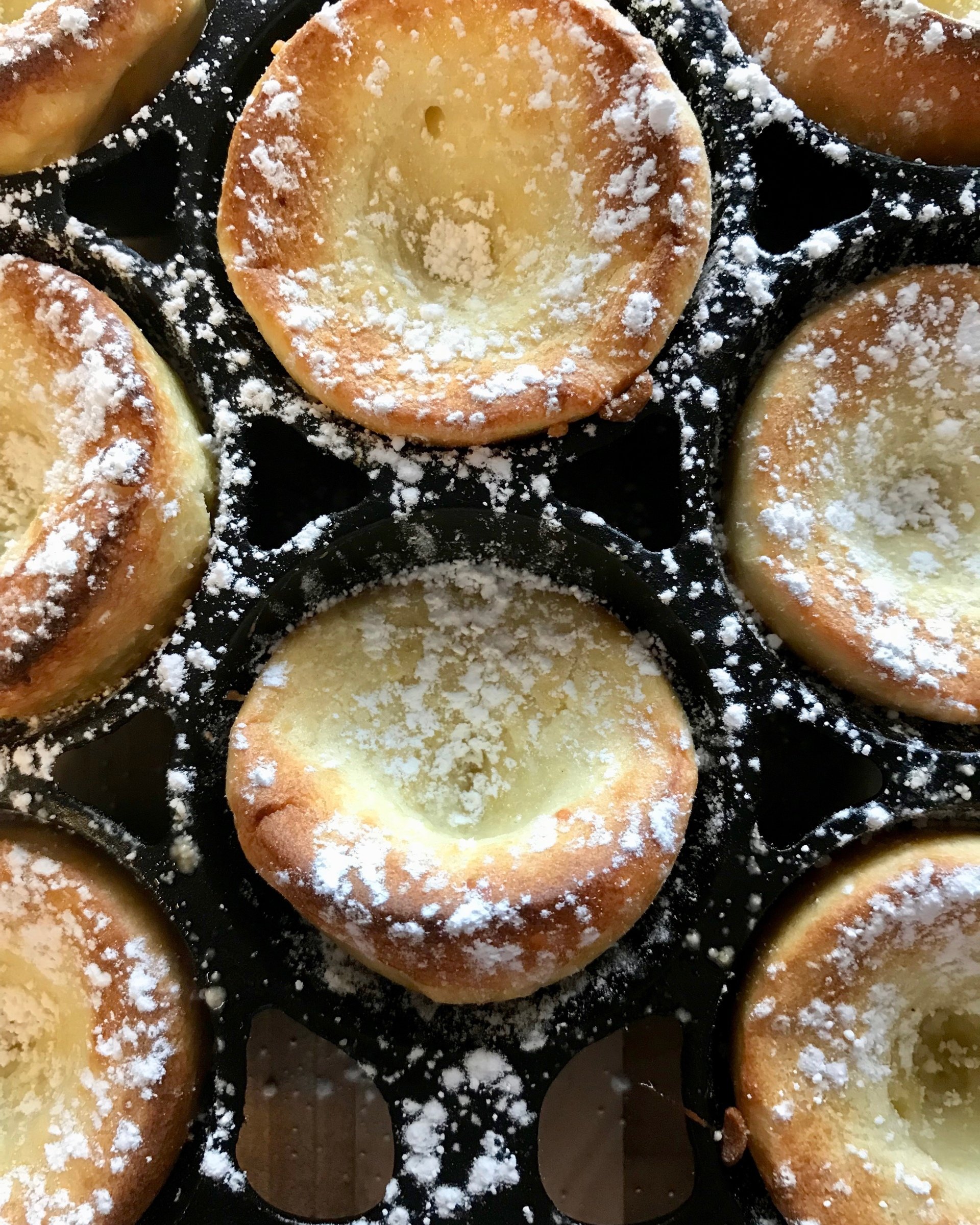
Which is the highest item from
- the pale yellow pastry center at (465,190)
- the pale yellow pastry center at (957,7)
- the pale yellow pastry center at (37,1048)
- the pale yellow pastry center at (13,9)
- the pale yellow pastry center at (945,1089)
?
the pale yellow pastry center at (13,9)

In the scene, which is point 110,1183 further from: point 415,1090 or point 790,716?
point 790,716

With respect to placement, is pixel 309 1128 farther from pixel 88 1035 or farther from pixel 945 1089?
pixel 945 1089

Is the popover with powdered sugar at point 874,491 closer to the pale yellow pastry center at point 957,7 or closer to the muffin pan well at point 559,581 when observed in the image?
the muffin pan well at point 559,581

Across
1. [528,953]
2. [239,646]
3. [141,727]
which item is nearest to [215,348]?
[239,646]

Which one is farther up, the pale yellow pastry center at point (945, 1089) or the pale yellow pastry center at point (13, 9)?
the pale yellow pastry center at point (13, 9)

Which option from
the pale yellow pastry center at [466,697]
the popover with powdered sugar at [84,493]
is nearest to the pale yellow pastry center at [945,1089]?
the pale yellow pastry center at [466,697]

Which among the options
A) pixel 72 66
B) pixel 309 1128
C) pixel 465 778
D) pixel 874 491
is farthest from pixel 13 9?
pixel 309 1128

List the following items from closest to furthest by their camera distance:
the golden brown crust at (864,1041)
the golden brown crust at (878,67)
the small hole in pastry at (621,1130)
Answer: the golden brown crust at (864,1041)
the golden brown crust at (878,67)
the small hole in pastry at (621,1130)
